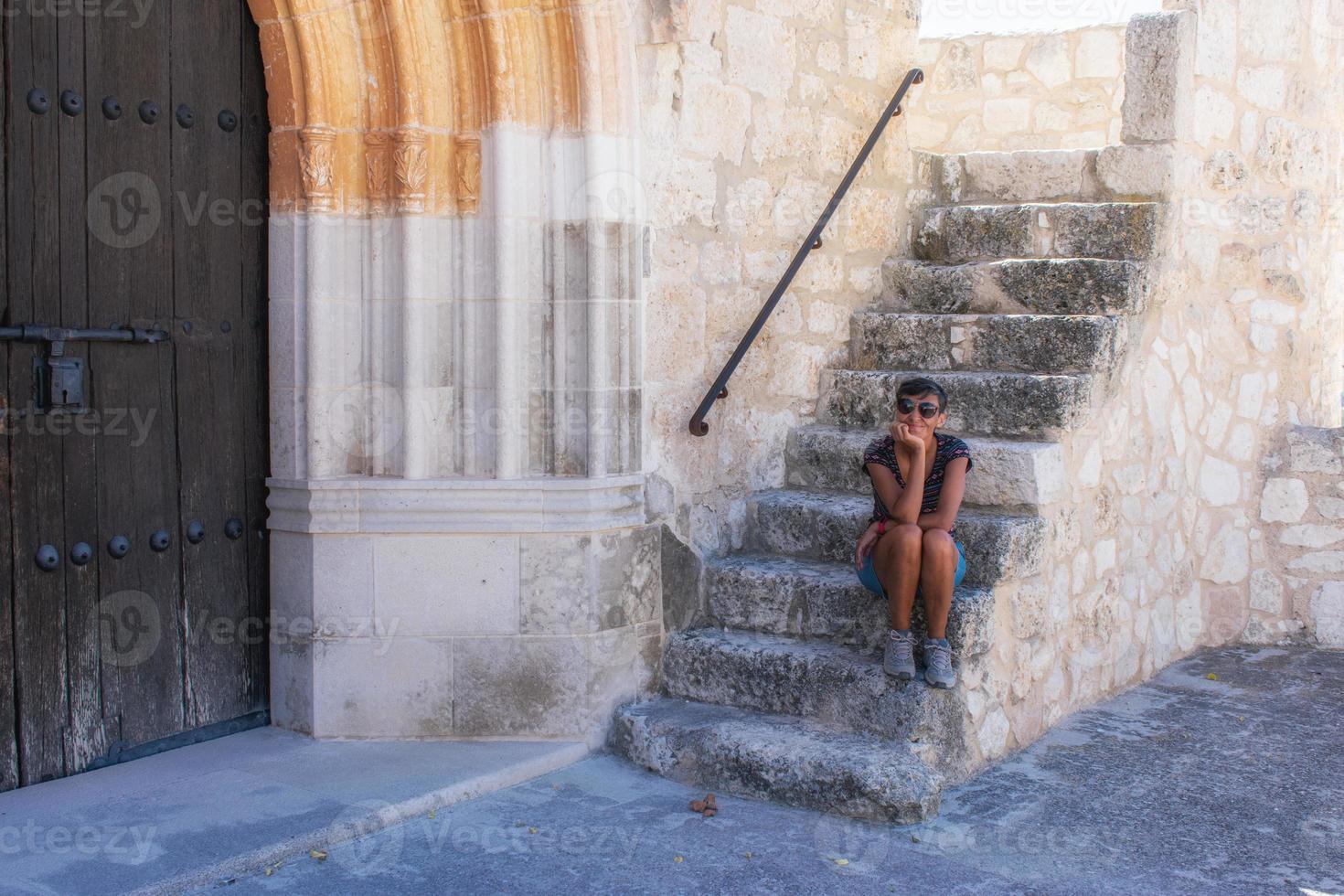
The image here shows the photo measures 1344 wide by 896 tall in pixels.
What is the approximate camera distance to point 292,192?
3939 millimetres

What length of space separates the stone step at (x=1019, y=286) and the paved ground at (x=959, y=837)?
5.06ft

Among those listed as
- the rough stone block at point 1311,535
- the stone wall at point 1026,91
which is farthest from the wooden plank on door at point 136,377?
the rough stone block at point 1311,535

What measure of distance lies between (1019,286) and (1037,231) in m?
0.32

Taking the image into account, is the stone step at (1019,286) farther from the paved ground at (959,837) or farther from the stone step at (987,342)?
the paved ground at (959,837)

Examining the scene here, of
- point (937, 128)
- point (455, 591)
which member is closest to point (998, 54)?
point (937, 128)

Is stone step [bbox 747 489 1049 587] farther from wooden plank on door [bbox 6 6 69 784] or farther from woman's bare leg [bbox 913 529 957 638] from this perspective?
wooden plank on door [bbox 6 6 69 784]

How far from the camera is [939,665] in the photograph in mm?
3814

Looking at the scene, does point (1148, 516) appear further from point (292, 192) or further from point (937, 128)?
point (292, 192)

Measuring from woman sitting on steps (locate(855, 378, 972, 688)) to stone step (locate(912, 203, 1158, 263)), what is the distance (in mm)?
1441

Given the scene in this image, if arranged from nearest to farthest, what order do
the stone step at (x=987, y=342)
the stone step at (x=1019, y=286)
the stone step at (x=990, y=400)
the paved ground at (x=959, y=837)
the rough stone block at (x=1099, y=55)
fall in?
1. the paved ground at (x=959, y=837)
2. the stone step at (x=990, y=400)
3. the stone step at (x=987, y=342)
4. the stone step at (x=1019, y=286)
5. the rough stone block at (x=1099, y=55)

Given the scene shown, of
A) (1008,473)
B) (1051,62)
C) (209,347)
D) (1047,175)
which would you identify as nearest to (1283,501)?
(1047,175)

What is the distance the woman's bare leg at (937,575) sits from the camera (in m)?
3.80

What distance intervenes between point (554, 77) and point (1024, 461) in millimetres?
1869

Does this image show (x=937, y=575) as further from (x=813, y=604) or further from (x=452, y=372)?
(x=452, y=372)
